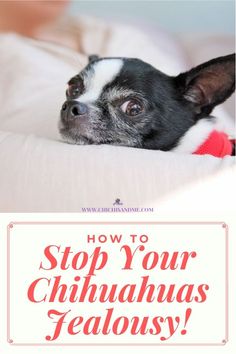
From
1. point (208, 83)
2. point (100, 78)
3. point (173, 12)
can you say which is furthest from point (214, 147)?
point (173, 12)

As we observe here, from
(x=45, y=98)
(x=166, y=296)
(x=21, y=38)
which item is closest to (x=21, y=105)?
(x=45, y=98)

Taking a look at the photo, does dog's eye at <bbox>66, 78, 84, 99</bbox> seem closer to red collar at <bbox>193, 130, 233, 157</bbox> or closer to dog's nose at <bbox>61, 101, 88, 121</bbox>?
dog's nose at <bbox>61, 101, 88, 121</bbox>

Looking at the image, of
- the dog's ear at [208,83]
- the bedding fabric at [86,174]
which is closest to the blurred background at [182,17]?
the dog's ear at [208,83]

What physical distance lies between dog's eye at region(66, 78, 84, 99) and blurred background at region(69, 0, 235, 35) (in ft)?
0.85

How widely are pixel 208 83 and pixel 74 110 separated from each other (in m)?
0.24

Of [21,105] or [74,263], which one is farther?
[21,105]

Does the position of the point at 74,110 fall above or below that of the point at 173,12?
below

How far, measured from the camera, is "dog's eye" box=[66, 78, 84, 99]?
3.39 ft

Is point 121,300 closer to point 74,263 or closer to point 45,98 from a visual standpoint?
point 74,263

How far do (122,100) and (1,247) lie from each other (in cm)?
31

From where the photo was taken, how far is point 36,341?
0.84 m


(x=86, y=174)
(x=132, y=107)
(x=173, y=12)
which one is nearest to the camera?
(x=86, y=174)

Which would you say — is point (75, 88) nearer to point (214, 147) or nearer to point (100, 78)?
point (100, 78)

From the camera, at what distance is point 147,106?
972mm
